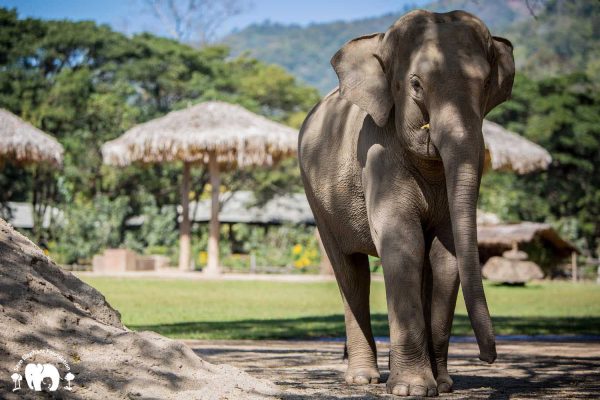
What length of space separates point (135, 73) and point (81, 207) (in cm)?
889

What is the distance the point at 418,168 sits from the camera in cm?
588

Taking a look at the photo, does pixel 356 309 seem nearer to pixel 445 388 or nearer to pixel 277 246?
pixel 445 388

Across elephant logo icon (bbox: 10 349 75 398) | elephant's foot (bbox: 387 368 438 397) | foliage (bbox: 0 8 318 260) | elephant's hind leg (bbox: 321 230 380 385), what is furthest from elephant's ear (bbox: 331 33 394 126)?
foliage (bbox: 0 8 318 260)

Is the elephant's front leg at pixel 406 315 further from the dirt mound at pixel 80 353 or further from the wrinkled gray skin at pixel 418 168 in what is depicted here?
the dirt mound at pixel 80 353

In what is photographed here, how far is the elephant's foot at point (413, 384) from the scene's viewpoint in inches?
222

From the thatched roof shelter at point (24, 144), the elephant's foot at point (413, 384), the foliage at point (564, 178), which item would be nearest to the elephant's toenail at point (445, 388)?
the elephant's foot at point (413, 384)

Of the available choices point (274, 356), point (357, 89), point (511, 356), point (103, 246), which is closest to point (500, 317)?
point (511, 356)

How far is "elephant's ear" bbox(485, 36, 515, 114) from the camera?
5.90 m

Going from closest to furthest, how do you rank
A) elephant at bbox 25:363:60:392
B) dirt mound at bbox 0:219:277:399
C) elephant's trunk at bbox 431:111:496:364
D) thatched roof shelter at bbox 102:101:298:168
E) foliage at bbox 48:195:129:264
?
elephant at bbox 25:363:60:392 → dirt mound at bbox 0:219:277:399 → elephant's trunk at bbox 431:111:496:364 → thatched roof shelter at bbox 102:101:298:168 → foliage at bbox 48:195:129:264

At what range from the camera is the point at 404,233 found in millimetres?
5781

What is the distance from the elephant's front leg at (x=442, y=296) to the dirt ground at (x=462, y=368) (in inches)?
7.4

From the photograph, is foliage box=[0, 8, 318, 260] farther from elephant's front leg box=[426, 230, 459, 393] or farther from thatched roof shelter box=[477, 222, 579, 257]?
elephant's front leg box=[426, 230, 459, 393]

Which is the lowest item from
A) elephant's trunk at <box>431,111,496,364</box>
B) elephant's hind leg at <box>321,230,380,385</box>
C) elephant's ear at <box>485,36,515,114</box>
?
elephant's hind leg at <box>321,230,380,385</box>

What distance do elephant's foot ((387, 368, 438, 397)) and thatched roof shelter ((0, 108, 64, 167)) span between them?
2038 centimetres
